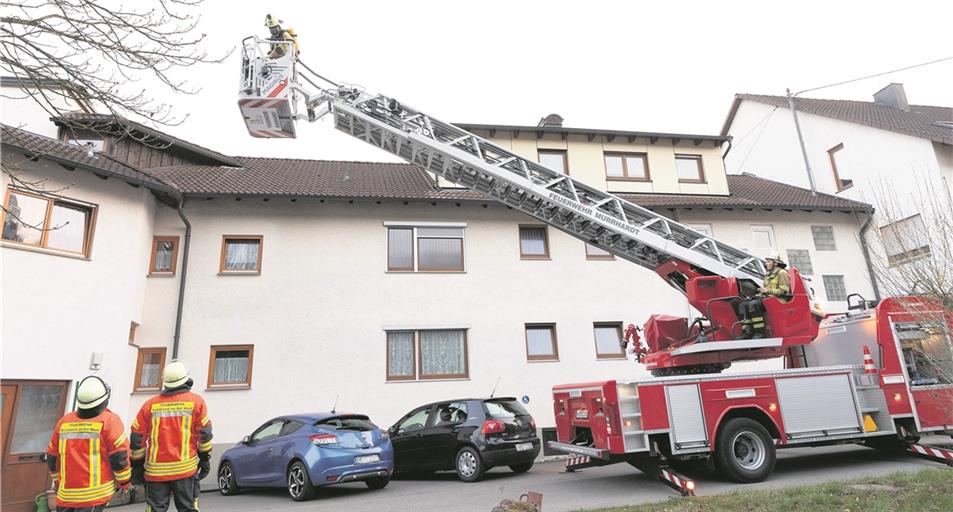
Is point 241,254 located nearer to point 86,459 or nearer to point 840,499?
point 86,459

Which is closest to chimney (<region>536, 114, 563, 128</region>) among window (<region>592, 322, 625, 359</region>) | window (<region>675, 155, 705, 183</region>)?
window (<region>675, 155, 705, 183</region>)

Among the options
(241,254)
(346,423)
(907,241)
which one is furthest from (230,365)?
(907,241)

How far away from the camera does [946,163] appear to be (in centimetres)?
1592

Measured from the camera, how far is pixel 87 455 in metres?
5.18

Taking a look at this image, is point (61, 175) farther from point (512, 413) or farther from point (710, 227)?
point (710, 227)

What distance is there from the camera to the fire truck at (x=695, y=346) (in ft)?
26.3

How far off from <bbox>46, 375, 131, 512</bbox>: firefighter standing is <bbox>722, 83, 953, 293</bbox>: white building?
13.7 m

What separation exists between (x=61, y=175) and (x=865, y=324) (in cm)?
1442

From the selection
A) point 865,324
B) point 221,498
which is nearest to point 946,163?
point 865,324

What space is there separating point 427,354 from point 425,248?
8.85ft

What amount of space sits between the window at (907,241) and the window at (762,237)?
755 cm

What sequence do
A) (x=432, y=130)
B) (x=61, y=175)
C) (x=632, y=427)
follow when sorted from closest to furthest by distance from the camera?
(x=632, y=427) < (x=432, y=130) < (x=61, y=175)

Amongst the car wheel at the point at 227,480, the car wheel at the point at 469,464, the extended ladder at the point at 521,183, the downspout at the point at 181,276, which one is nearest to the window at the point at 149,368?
the downspout at the point at 181,276

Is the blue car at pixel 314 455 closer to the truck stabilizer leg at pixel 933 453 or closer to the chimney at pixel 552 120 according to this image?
the truck stabilizer leg at pixel 933 453
